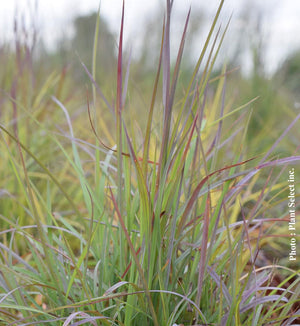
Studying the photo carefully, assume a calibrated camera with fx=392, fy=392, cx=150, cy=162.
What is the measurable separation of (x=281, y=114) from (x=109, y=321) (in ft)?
8.35

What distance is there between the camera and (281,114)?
117 inches

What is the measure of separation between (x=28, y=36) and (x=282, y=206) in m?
1.44

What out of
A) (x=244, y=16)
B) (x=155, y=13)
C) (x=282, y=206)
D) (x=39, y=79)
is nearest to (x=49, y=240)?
(x=282, y=206)

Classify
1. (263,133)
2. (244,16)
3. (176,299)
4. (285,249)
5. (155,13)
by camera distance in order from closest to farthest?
(176,299) < (285,249) < (263,133) < (244,16) < (155,13)

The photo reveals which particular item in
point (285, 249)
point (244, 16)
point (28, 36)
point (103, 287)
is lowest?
point (285, 249)

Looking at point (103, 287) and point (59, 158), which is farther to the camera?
point (59, 158)

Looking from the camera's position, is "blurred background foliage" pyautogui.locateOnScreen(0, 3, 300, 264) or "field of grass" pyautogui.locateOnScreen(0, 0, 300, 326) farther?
"blurred background foliage" pyautogui.locateOnScreen(0, 3, 300, 264)

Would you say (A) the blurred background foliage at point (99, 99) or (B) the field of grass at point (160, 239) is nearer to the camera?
(B) the field of grass at point (160, 239)

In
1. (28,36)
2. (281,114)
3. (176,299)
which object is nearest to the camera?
(176,299)

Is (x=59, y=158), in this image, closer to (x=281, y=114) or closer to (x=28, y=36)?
(x=28, y=36)

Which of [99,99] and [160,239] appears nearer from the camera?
[160,239]

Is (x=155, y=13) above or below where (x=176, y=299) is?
above

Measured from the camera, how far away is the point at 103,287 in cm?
89

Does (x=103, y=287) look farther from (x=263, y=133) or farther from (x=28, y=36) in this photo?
(x=263, y=133)
